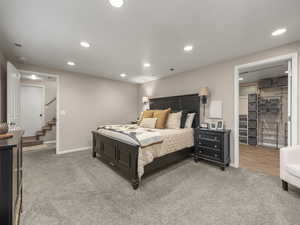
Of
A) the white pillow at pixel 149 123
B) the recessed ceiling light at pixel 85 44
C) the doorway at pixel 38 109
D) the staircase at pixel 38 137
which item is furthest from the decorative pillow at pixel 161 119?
the staircase at pixel 38 137

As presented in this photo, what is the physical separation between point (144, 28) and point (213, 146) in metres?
2.67

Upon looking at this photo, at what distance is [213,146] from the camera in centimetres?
292

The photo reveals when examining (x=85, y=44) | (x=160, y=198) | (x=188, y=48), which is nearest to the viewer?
(x=160, y=198)

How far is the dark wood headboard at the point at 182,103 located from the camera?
361 centimetres

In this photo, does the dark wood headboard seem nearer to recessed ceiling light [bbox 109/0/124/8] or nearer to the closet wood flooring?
the closet wood flooring

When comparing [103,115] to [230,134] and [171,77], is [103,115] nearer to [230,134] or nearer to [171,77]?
[171,77]

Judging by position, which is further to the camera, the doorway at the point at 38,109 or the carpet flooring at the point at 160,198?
the doorway at the point at 38,109

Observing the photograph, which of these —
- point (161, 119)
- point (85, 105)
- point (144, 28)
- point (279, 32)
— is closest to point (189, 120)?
point (161, 119)

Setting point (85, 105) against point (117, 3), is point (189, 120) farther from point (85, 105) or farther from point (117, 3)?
point (85, 105)

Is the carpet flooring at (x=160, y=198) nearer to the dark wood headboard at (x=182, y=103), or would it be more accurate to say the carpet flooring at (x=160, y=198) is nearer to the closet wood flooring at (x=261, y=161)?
the closet wood flooring at (x=261, y=161)

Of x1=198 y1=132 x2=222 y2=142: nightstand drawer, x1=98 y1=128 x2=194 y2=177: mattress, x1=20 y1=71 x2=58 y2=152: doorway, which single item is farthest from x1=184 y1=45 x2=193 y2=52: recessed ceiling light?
x1=20 y1=71 x2=58 y2=152: doorway

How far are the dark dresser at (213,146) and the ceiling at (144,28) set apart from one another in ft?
5.63

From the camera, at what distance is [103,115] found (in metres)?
4.77

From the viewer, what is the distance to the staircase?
15.2 feet
